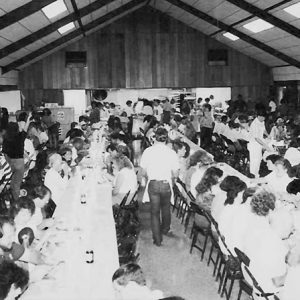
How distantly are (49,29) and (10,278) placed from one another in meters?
8.96

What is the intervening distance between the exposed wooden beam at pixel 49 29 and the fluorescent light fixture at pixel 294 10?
3.78 m

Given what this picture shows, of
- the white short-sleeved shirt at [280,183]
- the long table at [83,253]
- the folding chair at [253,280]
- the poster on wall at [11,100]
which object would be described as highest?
the poster on wall at [11,100]

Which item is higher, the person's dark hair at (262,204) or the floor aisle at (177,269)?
the person's dark hair at (262,204)

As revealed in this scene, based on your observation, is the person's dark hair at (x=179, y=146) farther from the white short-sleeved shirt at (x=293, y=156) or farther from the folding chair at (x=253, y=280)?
the folding chair at (x=253, y=280)

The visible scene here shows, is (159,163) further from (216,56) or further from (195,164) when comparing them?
(216,56)

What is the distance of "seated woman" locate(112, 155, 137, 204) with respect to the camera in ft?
19.7

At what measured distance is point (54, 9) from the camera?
381 inches

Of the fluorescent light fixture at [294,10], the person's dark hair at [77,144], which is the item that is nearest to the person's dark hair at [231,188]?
the person's dark hair at [77,144]

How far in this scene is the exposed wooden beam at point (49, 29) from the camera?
35.5ft

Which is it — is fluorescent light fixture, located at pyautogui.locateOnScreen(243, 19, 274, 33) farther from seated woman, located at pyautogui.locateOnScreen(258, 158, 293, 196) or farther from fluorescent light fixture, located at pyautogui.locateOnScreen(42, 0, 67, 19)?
seated woman, located at pyautogui.locateOnScreen(258, 158, 293, 196)

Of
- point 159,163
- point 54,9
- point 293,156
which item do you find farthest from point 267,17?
point 159,163

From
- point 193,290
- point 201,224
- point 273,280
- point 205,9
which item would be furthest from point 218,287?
point 205,9

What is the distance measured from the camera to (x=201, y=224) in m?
5.49

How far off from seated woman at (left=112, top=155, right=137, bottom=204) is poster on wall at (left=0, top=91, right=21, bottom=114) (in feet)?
29.3
